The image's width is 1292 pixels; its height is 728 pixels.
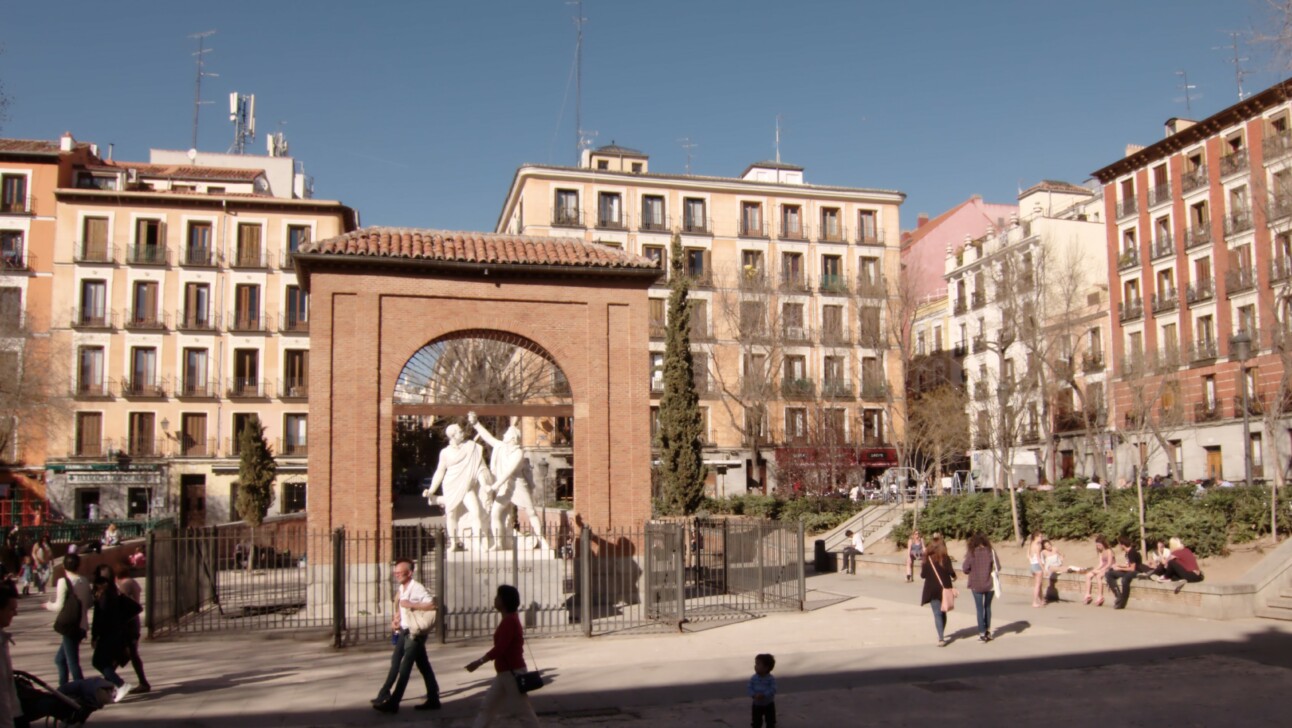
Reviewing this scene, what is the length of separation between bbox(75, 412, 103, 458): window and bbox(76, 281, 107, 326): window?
4289 mm

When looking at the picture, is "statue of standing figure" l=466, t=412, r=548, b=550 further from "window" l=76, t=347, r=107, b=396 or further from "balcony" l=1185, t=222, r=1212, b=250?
"balcony" l=1185, t=222, r=1212, b=250

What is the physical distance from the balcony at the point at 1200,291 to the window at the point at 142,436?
45.2 meters

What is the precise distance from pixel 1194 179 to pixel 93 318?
1909 inches

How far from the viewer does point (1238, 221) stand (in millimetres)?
39969

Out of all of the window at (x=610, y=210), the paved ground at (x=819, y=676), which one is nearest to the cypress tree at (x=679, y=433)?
the paved ground at (x=819, y=676)

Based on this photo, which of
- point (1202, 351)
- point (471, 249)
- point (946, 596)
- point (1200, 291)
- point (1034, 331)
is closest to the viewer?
point (946, 596)

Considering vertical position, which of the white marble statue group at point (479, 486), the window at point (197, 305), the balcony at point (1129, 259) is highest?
the balcony at point (1129, 259)

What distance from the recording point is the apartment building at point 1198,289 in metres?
38.1

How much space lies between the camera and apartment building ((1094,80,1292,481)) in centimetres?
3812

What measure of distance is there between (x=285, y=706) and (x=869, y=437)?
145ft

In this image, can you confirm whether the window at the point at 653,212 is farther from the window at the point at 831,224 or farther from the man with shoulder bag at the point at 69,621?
the man with shoulder bag at the point at 69,621

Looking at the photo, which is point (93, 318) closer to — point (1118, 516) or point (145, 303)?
point (145, 303)

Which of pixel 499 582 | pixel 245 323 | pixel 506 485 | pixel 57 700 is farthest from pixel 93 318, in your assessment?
pixel 57 700

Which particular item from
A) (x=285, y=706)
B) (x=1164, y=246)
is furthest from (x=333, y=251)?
(x=1164, y=246)
